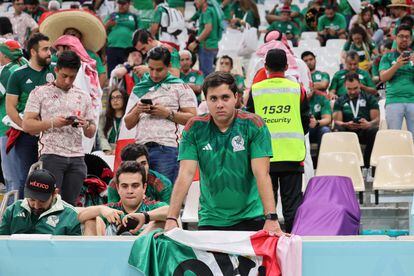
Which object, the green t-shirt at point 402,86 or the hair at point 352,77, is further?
the hair at point 352,77

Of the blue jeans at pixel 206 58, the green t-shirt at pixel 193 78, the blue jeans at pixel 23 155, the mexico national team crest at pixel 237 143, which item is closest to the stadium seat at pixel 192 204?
the blue jeans at pixel 23 155

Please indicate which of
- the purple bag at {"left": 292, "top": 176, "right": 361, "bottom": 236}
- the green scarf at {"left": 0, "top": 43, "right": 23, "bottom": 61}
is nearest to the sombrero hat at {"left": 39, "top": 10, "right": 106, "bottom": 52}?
the green scarf at {"left": 0, "top": 43, "right": 23, "bottom": 61}

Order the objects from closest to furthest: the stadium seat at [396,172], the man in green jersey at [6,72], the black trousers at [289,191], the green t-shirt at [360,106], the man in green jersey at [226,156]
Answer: the man in green jersey at [226,156]
the black trousers at [289,191]
the man in green jersey at [6,72]
the stadium seat at [396,172]
the green t-shirt at [360,106]

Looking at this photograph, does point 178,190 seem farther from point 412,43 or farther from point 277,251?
point 412,43

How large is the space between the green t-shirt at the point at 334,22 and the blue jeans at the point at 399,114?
6.81 meters

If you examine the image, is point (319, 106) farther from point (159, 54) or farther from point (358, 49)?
point (159, 54)

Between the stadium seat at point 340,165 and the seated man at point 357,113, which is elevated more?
the seated man at point 357,113

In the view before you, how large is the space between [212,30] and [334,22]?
326 cm

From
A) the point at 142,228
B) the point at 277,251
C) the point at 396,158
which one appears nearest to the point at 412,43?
the point at 396,158

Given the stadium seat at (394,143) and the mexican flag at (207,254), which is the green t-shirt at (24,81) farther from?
the stadium seat at (394,143)

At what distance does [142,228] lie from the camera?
8.05 metres

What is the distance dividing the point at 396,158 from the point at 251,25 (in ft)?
26.6

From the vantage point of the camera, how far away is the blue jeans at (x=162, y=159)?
9828 mm

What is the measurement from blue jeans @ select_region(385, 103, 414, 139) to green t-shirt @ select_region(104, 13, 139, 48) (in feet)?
16.8
